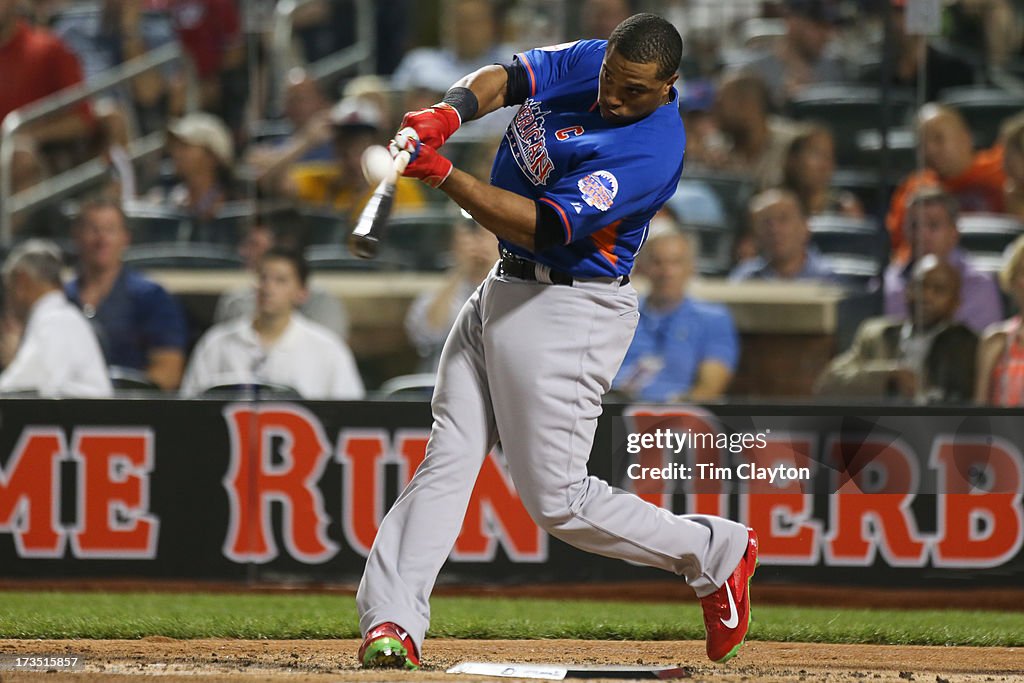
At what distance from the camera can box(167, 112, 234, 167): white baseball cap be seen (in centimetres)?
666

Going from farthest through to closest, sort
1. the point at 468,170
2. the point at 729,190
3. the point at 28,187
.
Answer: the point at 28,187 → the point at 729,190 → the point at 468,170

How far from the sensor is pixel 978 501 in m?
5.04

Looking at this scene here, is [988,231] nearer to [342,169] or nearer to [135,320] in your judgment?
[342,169]

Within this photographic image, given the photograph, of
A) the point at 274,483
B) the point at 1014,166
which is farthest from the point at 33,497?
the point at 1014,166

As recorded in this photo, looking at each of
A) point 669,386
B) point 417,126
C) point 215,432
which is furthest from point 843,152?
point 417,126

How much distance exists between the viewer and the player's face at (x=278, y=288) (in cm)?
562

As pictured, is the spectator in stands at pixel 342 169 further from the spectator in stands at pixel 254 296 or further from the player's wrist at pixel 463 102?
the player's wrist at pixel 463 102

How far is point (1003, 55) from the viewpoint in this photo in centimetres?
643

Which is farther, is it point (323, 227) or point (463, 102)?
point (323, 227)

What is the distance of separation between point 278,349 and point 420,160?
8.73 ft

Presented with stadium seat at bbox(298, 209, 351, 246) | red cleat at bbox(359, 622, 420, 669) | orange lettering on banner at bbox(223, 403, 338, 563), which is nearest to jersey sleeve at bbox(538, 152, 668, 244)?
red cleat at bbox(359, 622, 420, 669)

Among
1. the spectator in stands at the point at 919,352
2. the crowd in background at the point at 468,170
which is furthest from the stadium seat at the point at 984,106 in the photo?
the spectator in stands at the point at 919,352

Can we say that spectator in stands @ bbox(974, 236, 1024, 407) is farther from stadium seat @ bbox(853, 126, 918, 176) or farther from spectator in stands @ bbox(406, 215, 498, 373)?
spectator in stands @ bbox(406, 215, 498, 373)

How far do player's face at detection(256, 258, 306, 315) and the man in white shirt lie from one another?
69cm
